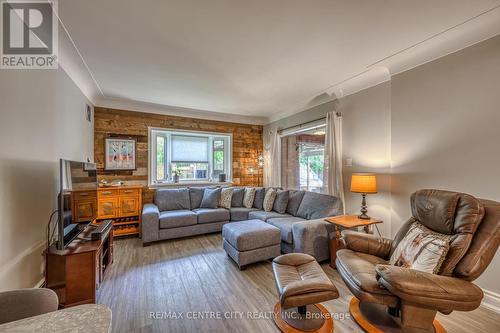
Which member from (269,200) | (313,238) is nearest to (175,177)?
(269,200)

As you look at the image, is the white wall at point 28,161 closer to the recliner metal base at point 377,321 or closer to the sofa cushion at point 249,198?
the recliner metal base at point 377,321

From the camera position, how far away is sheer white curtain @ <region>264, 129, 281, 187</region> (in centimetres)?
503

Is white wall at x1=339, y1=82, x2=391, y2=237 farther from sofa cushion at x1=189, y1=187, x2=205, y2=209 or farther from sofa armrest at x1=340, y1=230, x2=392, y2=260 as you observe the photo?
sofa cushion at x1=189, y1=187, x2=205, y2=209

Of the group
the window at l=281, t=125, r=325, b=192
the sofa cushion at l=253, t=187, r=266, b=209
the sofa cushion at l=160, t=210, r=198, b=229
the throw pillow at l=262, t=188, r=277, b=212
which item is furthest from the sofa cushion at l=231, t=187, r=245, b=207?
the window at l=281, t=125, r=325, b=192

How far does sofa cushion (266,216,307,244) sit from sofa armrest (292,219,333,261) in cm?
9

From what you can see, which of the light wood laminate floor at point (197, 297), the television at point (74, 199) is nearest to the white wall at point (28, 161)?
the television at point (74, 199)

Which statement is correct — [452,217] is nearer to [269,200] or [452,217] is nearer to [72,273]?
[269,200]

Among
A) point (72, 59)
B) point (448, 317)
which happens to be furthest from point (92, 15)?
point (448, 317)

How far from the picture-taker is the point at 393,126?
271 centimetres

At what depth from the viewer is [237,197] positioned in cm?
459

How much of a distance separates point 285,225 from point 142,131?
3470mm

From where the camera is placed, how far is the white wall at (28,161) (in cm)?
158

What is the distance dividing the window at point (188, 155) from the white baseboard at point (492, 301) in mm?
4454

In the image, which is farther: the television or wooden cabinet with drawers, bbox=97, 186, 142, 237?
wooden cabinet with drawers, bbox=97, 186, 142, 237
